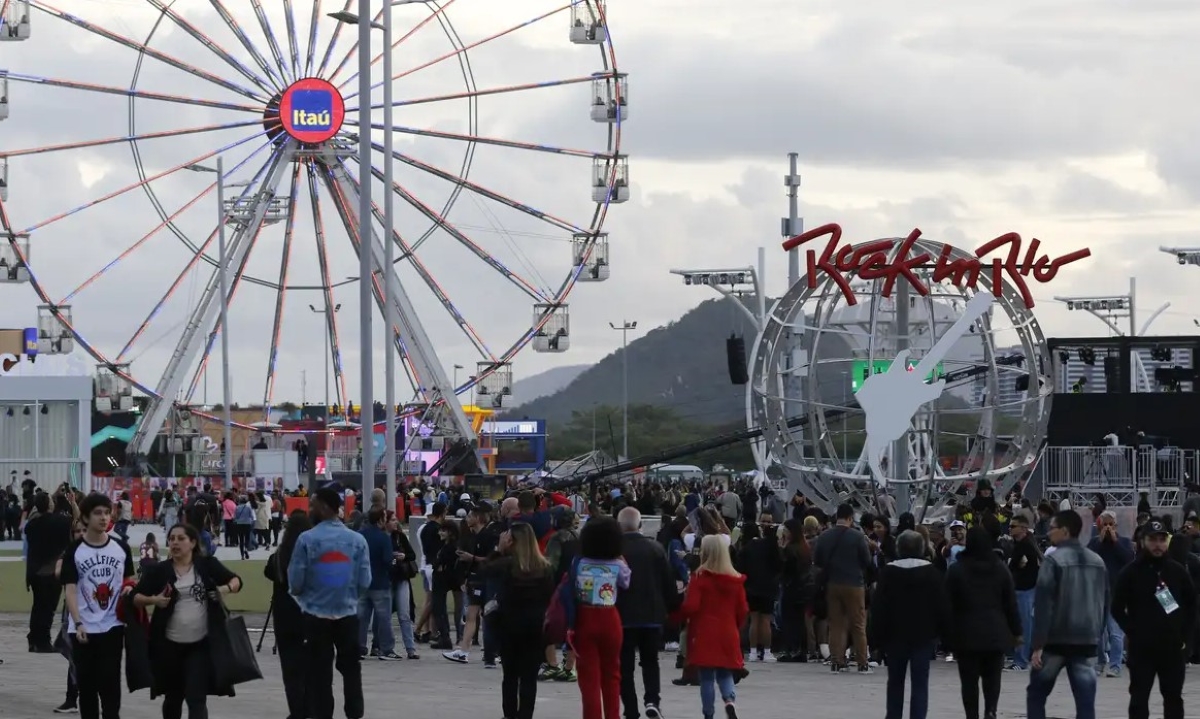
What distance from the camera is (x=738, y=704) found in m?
15.8

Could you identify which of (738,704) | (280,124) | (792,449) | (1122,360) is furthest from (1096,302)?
(738,704)

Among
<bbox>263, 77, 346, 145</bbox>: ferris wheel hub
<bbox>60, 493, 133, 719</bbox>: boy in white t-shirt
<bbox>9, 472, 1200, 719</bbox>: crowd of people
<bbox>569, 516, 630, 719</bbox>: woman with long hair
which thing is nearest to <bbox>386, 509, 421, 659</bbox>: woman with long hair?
<bbox>9, 472, 1200, 719</bbox>: crowd of people

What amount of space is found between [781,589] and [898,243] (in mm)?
11507

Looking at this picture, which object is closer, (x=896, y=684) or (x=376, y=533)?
(x=896, y=684)

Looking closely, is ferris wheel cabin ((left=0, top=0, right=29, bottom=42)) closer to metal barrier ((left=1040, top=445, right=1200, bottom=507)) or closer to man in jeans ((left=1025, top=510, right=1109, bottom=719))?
metal barrier ((left=1040, top=445, right=1200, bottom=507))

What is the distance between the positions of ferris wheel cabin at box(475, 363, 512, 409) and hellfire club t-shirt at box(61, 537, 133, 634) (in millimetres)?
37634

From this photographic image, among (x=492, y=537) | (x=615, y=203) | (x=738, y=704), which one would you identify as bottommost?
(x=738, y=704)

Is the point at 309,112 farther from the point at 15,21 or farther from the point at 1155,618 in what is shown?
the point at 1155,618

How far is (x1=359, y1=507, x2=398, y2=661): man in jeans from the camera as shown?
61.4ft

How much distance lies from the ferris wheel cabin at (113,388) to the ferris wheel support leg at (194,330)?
139 cm

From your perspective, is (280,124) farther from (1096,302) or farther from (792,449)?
(1096,302)

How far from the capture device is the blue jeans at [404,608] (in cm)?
1955

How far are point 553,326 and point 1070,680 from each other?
35.9m

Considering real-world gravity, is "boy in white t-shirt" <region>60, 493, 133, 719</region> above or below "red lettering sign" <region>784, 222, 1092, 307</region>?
below
